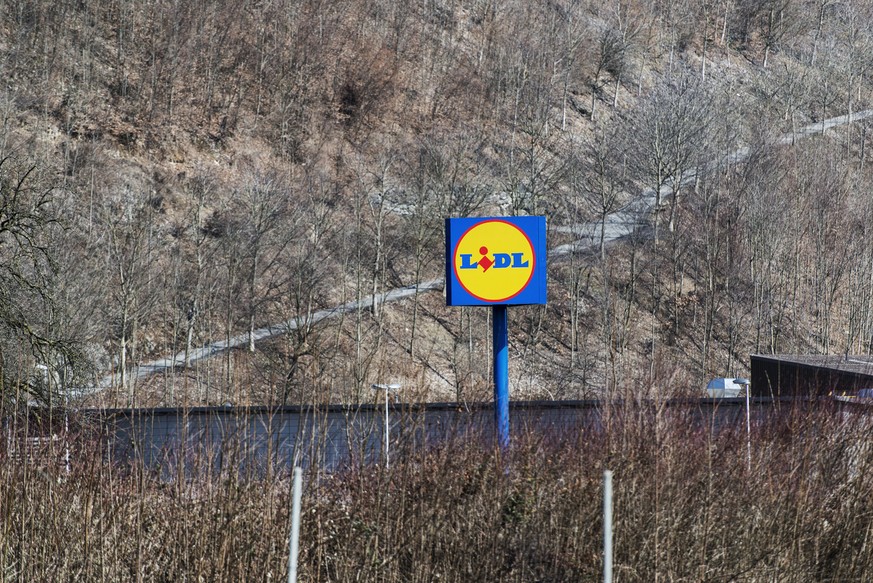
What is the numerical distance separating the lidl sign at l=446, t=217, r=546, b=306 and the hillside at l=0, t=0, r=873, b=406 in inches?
754

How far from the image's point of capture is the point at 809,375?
16.9m

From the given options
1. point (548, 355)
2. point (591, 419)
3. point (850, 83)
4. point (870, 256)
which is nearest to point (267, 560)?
point (591, 419)

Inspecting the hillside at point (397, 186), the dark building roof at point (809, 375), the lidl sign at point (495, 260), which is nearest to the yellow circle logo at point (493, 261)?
the lidl sign at point (495, 260)

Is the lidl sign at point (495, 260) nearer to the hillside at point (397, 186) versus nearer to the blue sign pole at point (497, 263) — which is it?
the blue sign pole at point (497, 263)

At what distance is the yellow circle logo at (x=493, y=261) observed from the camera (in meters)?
10.3

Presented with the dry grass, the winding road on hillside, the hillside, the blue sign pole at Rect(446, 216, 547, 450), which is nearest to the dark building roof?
the dry grass

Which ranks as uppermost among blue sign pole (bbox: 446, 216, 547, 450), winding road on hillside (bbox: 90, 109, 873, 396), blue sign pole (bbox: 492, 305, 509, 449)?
winding road on hillside (bbox: 90, 109, 873, 396)

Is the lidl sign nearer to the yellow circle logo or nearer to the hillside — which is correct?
the yellow circle logo

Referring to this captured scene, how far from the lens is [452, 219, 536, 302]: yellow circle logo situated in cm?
1027

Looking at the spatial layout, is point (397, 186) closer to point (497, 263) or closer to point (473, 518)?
point (497, 263)

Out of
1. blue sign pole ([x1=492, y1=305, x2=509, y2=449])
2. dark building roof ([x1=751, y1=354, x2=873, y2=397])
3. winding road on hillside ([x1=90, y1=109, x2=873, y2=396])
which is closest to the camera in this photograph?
blue sign pole ([x1=492, y1=305, x2=509, y2=449])

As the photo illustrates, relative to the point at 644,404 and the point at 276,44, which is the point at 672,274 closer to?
the point at 276,44

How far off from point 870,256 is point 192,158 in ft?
97.8

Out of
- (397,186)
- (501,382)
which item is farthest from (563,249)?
(501,382)
